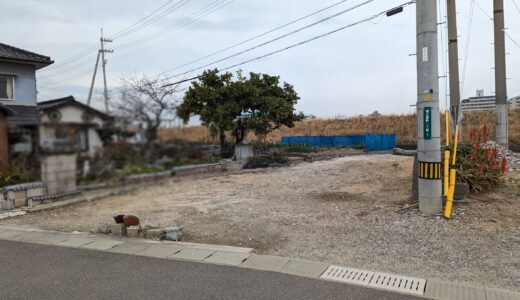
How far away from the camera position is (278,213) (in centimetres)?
869

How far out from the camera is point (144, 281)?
5031 millimetres

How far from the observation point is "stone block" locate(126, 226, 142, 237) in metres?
7.25

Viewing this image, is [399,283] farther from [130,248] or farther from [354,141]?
[354,141]

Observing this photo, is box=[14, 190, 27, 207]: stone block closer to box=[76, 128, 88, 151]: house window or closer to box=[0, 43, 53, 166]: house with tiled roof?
box=[0, 43, 53, 166]: house with tiled roof

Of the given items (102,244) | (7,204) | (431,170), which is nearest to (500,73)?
(431,170)

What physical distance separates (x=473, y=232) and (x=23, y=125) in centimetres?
718

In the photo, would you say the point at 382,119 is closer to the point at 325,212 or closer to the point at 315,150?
the point at 315,150

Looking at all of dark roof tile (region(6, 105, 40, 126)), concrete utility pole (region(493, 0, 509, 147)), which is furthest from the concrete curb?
concrete utility pole (region(493, 0, 509, 147))

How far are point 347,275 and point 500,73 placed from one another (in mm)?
15607

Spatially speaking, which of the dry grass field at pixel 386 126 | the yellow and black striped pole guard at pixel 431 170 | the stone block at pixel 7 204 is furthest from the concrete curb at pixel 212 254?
the dry grass field at pixel 386 126

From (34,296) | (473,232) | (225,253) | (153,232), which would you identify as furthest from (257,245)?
(473,232)

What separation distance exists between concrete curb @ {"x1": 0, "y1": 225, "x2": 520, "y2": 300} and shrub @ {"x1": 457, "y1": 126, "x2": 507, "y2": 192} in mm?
4955

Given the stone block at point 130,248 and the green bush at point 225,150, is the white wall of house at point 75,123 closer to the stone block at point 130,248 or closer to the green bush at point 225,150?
the green bush at point 225,150

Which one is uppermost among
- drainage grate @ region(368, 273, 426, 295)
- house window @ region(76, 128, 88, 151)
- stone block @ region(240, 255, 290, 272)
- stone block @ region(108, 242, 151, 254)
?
house window @ region(76, 128, 88, 151)
